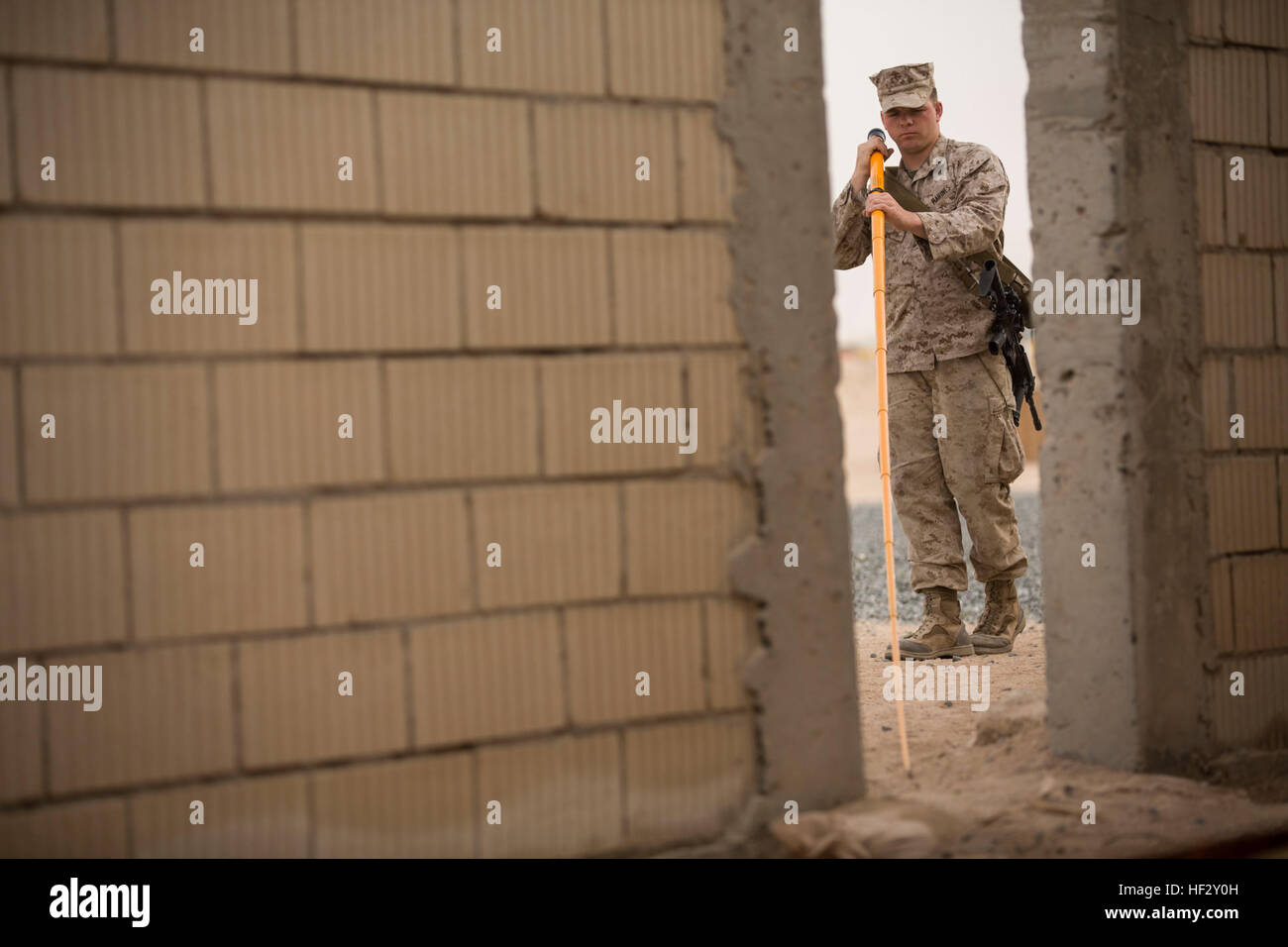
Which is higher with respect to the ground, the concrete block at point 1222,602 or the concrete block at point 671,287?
the concrete block at point 671,287

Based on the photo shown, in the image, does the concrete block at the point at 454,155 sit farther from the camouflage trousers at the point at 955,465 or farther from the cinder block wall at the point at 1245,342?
the camouflage trousers at the point at 955,465

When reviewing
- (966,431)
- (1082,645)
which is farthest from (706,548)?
(966,431)

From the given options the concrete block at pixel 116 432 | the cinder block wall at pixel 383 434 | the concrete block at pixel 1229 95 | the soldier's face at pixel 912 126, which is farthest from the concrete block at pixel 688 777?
the soldier's face at pixel 912 126

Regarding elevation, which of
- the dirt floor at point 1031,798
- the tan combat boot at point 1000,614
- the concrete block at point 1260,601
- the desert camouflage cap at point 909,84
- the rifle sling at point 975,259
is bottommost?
the dirt floor at point 1031,798

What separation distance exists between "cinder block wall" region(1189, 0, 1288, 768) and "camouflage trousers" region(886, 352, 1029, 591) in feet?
4.25

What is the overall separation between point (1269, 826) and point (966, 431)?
209 cm

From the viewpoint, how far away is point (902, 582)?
26.7ft

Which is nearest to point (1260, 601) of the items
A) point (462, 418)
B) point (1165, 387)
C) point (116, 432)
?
point (1165, 387)

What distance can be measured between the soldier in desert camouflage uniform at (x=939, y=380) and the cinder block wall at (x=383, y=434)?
73.5 inches

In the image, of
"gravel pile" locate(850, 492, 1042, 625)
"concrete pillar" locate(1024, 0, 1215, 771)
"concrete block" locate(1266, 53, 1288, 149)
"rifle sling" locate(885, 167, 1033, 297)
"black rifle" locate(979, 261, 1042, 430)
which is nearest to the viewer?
"concrete pillar" locate(1024, 0, 1215, 771)

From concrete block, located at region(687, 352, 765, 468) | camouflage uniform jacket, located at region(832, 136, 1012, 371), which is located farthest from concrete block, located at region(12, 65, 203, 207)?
camouflage uniform jacket, located at region(832, 136, 1012, 371)

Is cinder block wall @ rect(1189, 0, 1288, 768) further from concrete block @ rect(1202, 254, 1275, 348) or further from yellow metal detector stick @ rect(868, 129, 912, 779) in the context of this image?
yellow metal detector stick @ rect(868, 129, 912, 779)

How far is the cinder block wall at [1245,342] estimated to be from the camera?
11.7 ft

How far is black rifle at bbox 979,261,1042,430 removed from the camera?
474 cm
